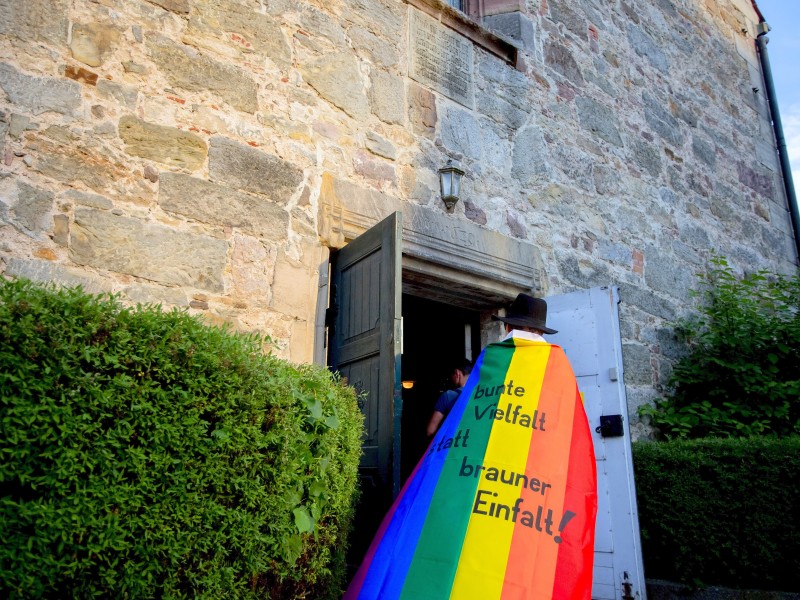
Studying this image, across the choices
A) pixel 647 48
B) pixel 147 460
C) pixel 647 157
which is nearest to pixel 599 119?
pixel 647 157

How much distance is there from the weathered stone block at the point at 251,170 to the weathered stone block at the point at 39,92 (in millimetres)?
662

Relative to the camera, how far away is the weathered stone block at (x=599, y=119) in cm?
551

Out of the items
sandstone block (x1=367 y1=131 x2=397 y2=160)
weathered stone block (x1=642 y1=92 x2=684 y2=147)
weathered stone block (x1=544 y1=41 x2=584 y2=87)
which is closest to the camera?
sandstone block (x1=367 y1=131 x2=397 y2=160)

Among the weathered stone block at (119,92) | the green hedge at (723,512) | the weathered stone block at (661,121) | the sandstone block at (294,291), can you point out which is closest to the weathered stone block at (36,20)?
the weathered stone block at (119,92)

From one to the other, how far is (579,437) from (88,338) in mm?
1993

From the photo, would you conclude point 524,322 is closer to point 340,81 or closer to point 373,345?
point 373,345

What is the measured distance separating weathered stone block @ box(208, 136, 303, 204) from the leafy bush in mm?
3502

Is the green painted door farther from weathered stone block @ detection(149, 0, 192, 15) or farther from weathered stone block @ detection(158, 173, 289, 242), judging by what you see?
weathered stone block @ detection(149, 0, 192, 15)

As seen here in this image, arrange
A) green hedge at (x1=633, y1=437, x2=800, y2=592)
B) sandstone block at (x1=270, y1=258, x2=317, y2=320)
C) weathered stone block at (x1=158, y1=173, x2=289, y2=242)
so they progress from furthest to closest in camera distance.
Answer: green hedge at (x1=633, y1=437, x2=800, y2=592)
sandstone block at (x1=270, y1=258, x2=317, y2=320)
weathered stone block at (x1=158, y1=173, x2=289, y2=242)

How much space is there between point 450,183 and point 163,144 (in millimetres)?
1848

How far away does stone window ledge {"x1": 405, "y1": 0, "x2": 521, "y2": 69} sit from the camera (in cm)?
457

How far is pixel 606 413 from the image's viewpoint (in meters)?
4.05

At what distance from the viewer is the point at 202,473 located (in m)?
1.84

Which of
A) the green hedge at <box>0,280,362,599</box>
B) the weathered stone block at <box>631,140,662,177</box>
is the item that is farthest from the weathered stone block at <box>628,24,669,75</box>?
the green hedge at <box>0,280,362,599</box>
